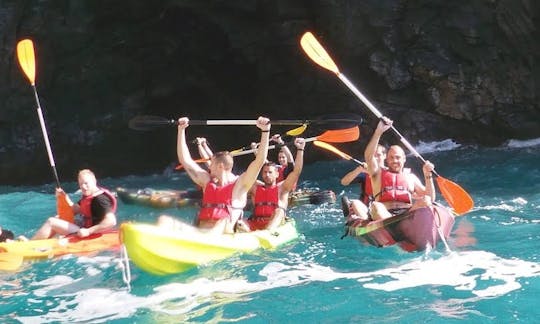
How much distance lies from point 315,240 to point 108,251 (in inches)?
76.2

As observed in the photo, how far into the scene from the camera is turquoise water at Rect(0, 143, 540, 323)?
4.00 m

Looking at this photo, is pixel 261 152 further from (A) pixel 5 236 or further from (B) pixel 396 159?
(A) pixel 5 236

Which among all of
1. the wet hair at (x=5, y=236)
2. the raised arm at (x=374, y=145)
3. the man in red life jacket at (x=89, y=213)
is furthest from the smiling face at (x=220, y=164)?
the wet hair at (x=5, y=236)

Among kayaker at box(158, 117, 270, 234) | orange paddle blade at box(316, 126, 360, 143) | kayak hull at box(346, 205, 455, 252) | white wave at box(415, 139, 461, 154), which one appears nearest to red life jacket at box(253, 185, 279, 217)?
kayaker at box(158, 117, 270, 234)

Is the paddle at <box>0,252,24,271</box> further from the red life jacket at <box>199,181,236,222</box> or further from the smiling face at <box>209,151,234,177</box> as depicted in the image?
the smiling face at <box>209,151,234,177</box>

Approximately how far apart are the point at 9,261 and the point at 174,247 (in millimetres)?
1412

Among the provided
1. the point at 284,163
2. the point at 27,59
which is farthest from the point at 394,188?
the point at 27,59

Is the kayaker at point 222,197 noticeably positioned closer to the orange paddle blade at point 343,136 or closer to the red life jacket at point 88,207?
the red life jacket at point 88,207

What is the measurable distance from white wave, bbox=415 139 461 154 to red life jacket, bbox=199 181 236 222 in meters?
7.67

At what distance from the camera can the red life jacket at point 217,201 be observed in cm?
529

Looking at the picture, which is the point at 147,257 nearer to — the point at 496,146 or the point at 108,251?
the point at 108,251

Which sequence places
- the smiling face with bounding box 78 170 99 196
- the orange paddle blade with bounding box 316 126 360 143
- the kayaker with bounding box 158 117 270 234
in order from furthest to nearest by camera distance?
the orange paddle blade with bounding box 316 126 360 143
the smiling face with bounding box 78 170 99 196
the kayaker with bounding box 158 117 270 234

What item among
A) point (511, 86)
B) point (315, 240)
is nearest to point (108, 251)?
point (315, 240)

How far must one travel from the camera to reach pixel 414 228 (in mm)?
4855
